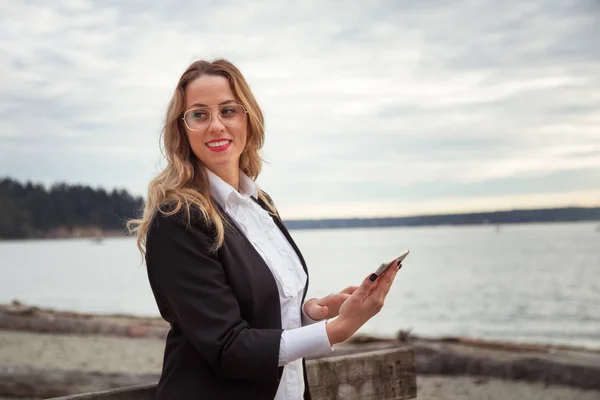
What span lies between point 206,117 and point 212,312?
627 mm

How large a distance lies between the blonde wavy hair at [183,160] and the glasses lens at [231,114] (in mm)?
25

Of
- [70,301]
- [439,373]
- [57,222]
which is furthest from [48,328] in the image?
[57,222]

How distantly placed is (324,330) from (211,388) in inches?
14.1

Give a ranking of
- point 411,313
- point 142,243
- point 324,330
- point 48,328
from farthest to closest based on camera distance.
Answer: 1. point 411,313
2. point 48,328
3. point 142,243
4. point 324,330

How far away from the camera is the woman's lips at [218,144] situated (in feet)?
7.24

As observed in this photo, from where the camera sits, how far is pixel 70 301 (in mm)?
35000

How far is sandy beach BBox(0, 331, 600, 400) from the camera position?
6590 millimetres

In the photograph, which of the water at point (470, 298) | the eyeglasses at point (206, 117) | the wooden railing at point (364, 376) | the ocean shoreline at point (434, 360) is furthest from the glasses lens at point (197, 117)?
the water at point (470, 298)

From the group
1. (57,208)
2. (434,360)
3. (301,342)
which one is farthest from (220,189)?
(57,208)

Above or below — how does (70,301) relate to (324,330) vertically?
below

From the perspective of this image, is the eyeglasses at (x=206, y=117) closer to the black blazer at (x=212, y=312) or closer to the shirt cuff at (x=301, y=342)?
the black blazer at (x=212, y=312)

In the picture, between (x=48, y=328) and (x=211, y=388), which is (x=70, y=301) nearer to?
(x=48, y=328)

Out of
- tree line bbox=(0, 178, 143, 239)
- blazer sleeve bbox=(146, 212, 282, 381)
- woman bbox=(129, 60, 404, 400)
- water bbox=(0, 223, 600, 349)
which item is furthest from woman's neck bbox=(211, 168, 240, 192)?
tree line bbox=(0, 178, 143, 239)

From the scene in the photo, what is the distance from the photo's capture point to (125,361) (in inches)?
356
